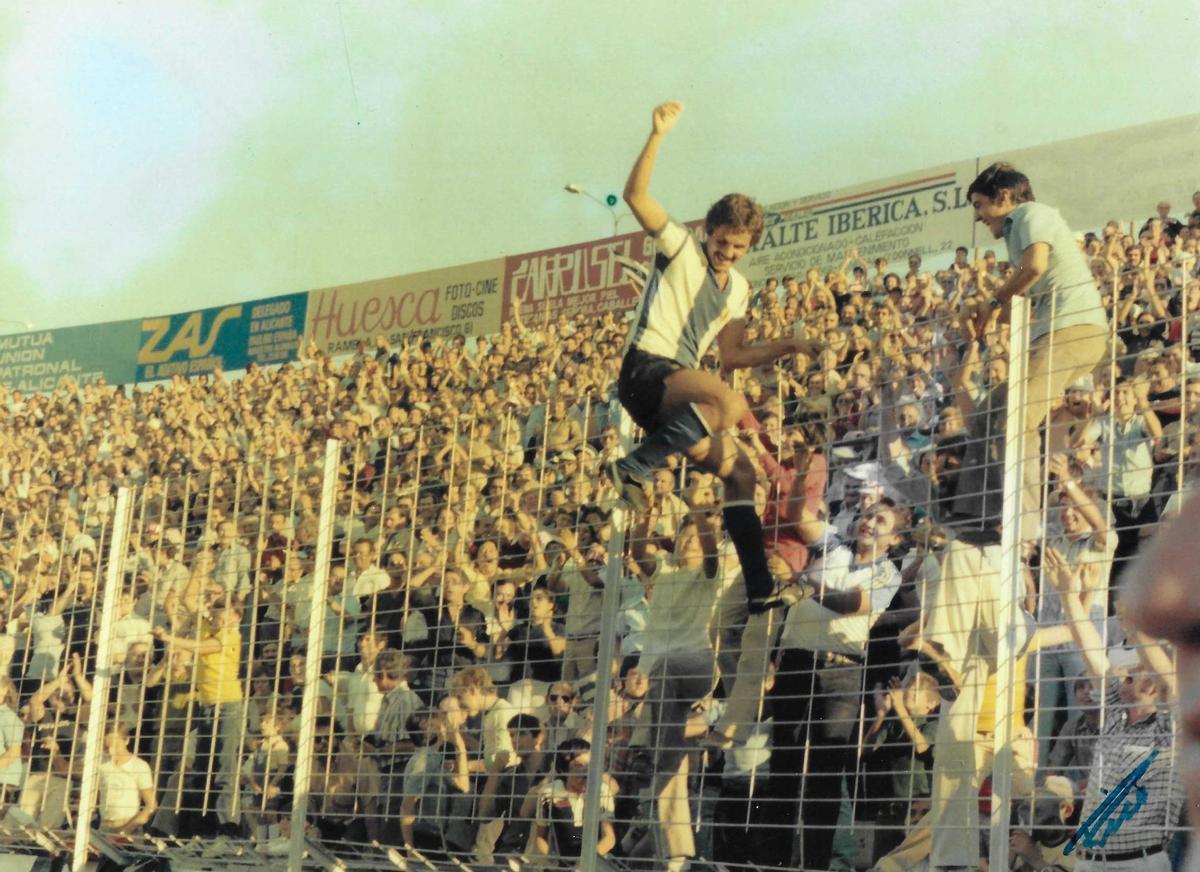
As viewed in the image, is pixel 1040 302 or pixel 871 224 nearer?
pixel 1040 302

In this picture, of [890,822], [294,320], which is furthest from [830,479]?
[294,320]

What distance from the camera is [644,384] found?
6594mm

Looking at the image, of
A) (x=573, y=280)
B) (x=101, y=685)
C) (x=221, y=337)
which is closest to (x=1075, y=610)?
(x=101, y=685)

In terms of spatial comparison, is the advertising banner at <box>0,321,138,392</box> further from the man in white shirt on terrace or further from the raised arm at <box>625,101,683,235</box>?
the man in white shirt on terrace

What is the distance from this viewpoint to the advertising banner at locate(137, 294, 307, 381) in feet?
66.5

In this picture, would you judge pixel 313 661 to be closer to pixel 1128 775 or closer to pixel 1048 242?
pixel 1048 242

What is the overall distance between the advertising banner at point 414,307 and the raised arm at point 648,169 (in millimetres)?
10282

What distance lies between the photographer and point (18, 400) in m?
17.3

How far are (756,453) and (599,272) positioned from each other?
9.87 m

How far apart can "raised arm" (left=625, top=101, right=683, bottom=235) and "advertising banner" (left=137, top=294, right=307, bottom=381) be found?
1392 centimetres

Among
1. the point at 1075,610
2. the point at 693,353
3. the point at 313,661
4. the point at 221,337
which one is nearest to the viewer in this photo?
the point at 1075,610
